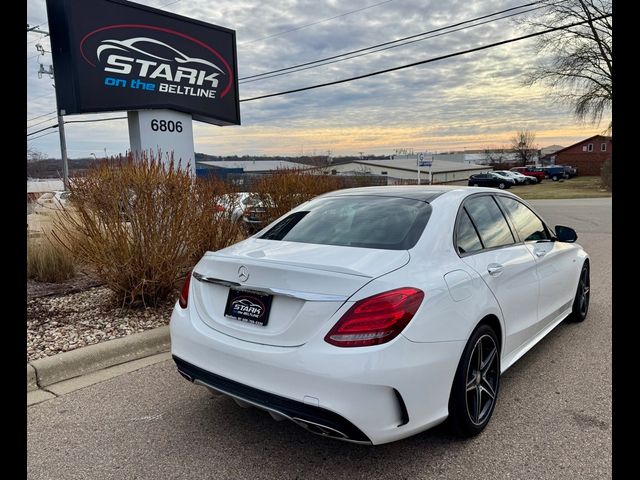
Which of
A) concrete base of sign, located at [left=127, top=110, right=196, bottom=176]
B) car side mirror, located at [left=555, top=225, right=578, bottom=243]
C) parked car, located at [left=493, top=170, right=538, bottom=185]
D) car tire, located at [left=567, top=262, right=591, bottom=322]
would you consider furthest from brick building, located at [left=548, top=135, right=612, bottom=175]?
car side mirror, located at [left=555, top=225, right=578, bottom=243]

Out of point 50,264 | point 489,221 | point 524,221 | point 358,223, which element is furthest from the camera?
point 50,264

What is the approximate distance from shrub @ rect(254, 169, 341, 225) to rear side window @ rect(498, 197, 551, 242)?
4.83 metres

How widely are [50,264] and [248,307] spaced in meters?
5.34

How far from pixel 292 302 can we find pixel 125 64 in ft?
26.0

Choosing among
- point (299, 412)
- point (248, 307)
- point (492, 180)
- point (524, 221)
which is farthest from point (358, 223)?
point (492, 180)

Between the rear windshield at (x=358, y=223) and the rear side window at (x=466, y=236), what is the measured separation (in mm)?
264

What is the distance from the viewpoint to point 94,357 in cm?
419

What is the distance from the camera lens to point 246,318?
8.82ft

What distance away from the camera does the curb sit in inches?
152

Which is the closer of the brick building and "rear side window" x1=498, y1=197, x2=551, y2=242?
"rear side window" x1=498, y1=197, x2=551, y2=242

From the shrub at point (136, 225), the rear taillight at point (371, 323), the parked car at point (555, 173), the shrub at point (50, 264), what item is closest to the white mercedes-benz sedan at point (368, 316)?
the rear taillight at point (371, 323)

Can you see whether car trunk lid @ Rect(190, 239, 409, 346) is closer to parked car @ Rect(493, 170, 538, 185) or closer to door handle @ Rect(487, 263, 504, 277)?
door handle @ Rect(487, 263, 504, 277)

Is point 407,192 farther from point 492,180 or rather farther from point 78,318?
point 492,180
